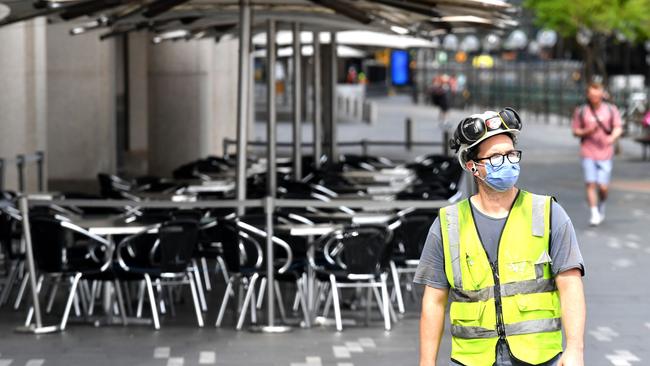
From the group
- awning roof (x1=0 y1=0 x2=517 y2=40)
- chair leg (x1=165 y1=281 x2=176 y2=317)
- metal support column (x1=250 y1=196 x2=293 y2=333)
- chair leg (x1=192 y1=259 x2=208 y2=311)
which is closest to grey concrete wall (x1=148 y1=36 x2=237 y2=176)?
awning roof (x1=0 y1=0 x2=517 y2=40)

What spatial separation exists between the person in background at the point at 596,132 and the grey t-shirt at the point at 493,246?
528 inches

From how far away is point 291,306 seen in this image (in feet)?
44.8

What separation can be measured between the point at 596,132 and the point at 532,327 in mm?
13762

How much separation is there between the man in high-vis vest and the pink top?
13.4 m

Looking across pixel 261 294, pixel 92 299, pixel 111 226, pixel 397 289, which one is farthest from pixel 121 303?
pixel 397 289

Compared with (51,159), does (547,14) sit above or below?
above

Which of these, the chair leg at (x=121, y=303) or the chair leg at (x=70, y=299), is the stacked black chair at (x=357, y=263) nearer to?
the chair leg at (x=121, y=303)

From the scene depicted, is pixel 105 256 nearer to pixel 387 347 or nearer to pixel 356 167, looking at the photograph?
pixel 387 347

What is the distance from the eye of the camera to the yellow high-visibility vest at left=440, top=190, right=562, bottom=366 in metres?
5.62

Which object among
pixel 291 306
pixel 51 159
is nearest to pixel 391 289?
pixel 291 306

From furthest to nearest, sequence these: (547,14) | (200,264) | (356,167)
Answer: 1. (547,14)
2. (356,167)
3. (200,264)

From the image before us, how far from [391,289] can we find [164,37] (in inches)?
366

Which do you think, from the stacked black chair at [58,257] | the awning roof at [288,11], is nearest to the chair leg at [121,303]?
the stacked black chair at [58,257]

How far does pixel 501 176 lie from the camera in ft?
18.5
